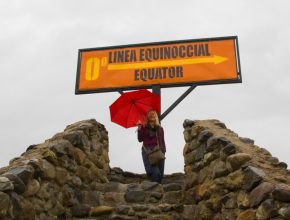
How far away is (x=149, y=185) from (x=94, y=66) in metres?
5.06

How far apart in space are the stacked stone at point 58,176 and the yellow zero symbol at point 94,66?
3090 mm

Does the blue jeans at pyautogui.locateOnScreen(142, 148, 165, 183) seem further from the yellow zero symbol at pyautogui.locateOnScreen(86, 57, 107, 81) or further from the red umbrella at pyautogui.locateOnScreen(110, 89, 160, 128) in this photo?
the yellow zero symbol at pyautogui.locateOnScreen(86, 57, 107, 81)

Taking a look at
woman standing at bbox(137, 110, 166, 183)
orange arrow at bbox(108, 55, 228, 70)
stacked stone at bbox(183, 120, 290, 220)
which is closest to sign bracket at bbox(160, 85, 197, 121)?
orange arrow at bbox(108, 55, 228, 70)

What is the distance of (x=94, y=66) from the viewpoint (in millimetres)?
10719

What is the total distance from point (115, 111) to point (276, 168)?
12.7ft

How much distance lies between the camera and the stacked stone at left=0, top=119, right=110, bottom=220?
4.30 metres

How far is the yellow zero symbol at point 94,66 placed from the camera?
1059 centimetres

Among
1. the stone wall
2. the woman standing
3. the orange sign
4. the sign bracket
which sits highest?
the orange sign

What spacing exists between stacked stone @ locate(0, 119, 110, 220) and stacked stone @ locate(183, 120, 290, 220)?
1496 mm

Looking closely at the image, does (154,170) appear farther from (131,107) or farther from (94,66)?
(94,66)

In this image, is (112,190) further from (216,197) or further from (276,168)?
(276,168)

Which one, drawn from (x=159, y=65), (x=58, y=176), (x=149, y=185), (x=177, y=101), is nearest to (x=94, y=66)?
(x=159, y=65)

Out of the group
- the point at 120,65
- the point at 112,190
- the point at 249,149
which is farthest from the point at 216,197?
the point at 120,65

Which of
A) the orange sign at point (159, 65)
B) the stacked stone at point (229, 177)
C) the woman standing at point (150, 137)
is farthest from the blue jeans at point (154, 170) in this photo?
the orange sign at point (159, 65)
